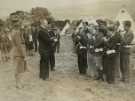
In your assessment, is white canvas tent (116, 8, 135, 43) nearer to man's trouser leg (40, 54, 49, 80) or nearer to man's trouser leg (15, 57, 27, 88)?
man's trouser leg (40, 54, 49, 80)

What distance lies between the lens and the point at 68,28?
37.3 ft

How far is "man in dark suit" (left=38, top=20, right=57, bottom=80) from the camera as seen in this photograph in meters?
10.0

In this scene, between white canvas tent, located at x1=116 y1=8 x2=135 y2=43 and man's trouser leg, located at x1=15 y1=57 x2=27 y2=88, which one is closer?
man's trouser leg, located at x1=15 y1=57 x2=27 y2=88

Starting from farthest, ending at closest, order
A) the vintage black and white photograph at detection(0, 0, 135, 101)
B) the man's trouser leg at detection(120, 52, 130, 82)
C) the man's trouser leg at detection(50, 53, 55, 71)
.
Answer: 1. the man's trouser leg at detection(50, 53, 55, 71)
2. the man's trouser leg at detection(120, 52, 130, 82)
3. the vintage black and white photograph at detection(0, 0, 135, 101)

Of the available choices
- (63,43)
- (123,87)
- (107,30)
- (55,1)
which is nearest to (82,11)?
(55,1)

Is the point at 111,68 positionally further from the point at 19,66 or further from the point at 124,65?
the point at 19,66

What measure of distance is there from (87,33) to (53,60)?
1169mm

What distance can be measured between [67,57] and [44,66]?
3.36 ft

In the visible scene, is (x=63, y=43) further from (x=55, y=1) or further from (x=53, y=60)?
(x=55, y=1)

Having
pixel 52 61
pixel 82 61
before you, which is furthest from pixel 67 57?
pixel 52 61

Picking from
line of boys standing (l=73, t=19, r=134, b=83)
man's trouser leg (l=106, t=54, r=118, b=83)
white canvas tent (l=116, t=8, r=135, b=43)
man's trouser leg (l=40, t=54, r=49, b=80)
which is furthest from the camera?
white canvas tent (l=116, t=8, r=135, b=43)

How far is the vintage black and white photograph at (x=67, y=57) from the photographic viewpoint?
9445 millimetres

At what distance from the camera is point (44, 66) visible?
10414mm

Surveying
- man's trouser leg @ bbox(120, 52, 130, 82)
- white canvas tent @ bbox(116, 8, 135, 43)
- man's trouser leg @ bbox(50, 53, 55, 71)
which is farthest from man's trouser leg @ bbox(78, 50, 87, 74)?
white canvas tent @ bbox(116, 8, 135, 43)
